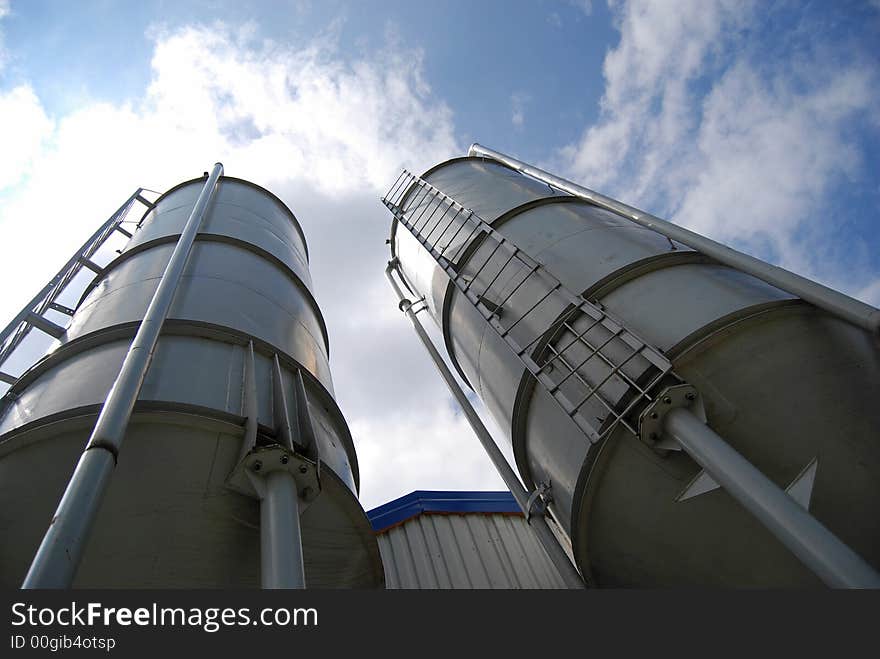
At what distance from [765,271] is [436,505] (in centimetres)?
647

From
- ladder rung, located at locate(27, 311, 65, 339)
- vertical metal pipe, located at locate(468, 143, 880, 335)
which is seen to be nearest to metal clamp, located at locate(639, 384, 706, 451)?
vertical metal pipe, located at locate(468, 143, 880, 335)

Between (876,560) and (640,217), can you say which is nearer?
(876,560)

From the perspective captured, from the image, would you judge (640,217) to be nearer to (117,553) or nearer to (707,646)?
(707,646)

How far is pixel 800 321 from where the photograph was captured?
458 centimetres

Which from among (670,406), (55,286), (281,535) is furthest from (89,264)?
(670,406)

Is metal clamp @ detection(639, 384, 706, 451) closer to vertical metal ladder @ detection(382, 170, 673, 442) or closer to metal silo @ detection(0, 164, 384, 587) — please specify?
vertical metal ladder @ detection(382, 170, 673, 442)

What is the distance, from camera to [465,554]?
858cm

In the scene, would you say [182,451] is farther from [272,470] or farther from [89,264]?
[89,264]

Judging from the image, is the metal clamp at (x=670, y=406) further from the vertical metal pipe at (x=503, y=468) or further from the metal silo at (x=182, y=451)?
the metal silo at (x=182, y=451)

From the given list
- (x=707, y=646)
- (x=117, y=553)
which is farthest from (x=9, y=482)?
(x=707, y=646)

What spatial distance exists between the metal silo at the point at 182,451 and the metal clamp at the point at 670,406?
7.46 feet

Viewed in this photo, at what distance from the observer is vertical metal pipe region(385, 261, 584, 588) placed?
18.8 feet

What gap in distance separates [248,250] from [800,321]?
5.37 metres

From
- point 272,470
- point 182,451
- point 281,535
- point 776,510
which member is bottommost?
point 776,510
